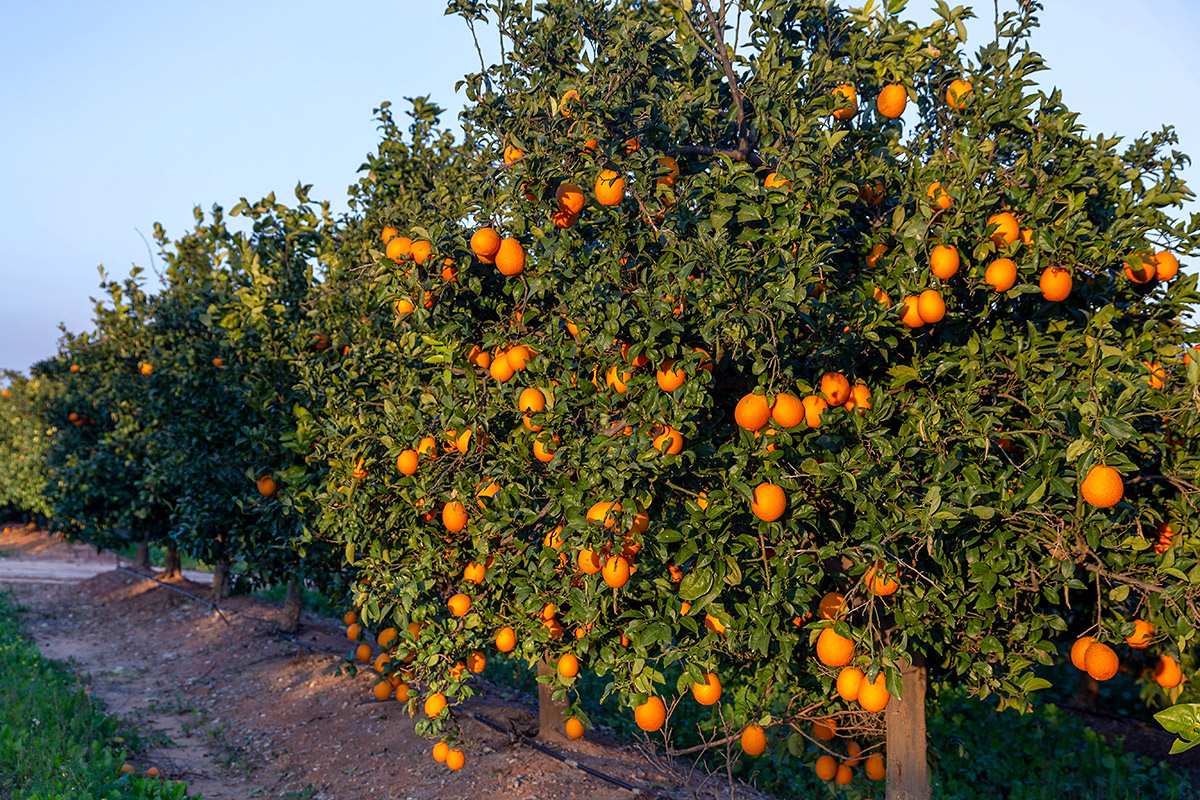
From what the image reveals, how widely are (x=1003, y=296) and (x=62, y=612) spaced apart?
51.1 feet

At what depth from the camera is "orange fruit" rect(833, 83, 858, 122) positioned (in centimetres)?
390

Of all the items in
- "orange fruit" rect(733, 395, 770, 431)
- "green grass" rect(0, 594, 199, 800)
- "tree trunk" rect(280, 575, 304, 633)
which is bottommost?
"green grass" rect(0, 594, 199, 800)

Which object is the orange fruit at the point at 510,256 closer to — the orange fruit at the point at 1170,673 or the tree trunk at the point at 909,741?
the tree trunk at the point at 909,741

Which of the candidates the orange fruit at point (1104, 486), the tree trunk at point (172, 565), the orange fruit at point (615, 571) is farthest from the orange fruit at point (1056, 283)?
the tree trunk at point (172, 565)

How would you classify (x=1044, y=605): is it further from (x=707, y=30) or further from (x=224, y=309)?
(x=224, y=309)

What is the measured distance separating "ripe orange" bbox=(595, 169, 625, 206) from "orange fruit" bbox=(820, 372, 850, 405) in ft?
3.92

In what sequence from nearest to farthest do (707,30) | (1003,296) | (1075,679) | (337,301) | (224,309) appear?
1. (1003,296)
2. (707,30)
3. (337,301)
4. (224,309)
5. (1075,679)

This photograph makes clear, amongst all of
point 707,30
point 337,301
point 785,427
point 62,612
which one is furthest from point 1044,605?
point 62,612

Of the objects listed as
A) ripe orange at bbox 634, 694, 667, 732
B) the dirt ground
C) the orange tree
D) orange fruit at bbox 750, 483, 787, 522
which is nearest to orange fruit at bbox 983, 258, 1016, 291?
the orange tree

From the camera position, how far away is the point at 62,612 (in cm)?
1348

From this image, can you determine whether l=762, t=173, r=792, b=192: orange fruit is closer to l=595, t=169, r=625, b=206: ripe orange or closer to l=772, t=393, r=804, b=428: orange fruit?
l=595, t=169, r=625, b=206: ripe orange

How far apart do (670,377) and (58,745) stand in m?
6.00

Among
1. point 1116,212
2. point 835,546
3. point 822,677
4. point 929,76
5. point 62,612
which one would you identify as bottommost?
point 62,612

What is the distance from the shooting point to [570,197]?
11.3ft
